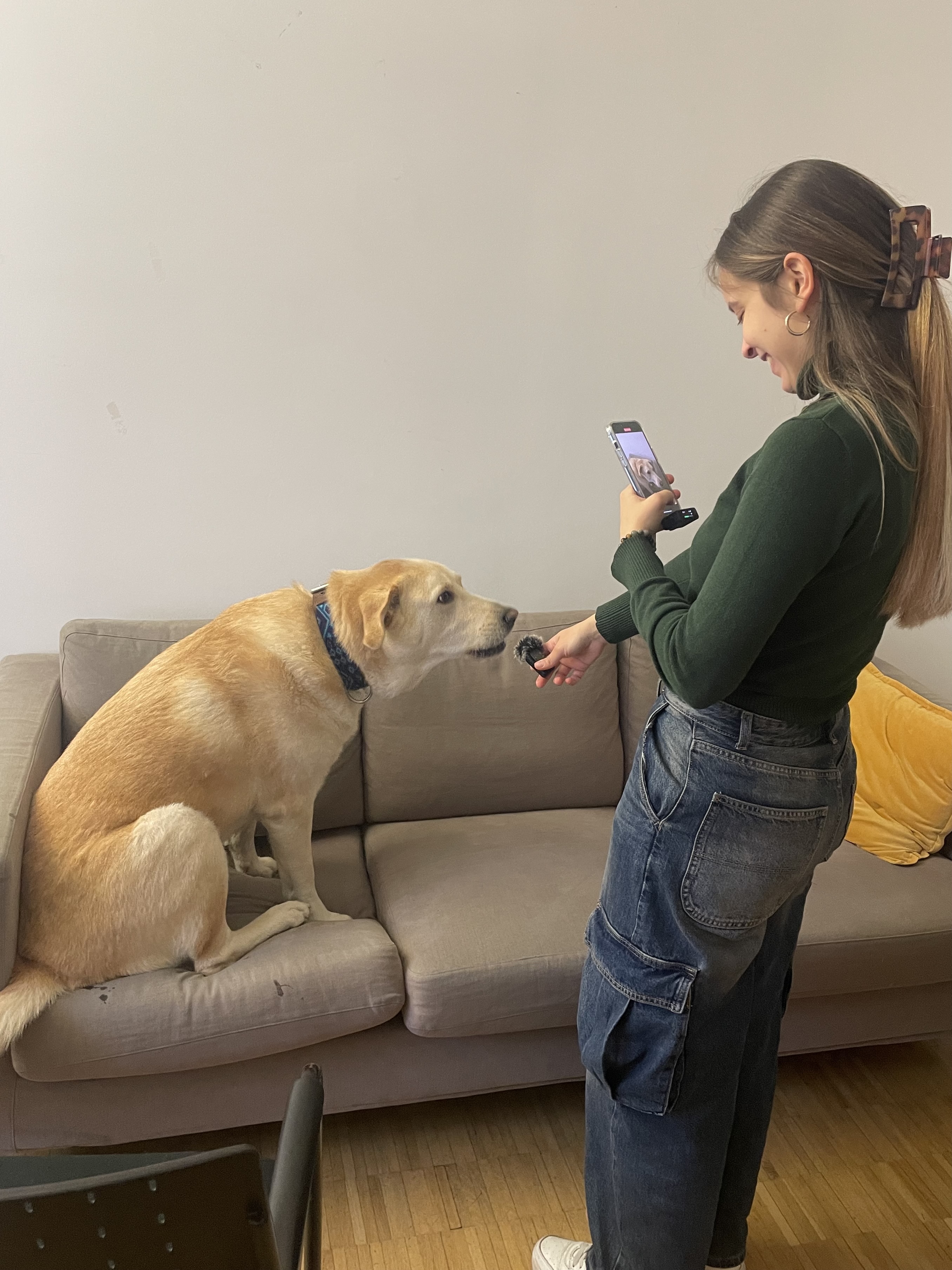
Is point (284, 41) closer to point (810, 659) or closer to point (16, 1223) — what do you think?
point (810, 659)

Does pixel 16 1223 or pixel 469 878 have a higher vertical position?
pixel 16 1223

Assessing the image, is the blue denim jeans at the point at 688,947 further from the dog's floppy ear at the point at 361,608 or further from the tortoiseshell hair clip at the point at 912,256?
the dog's floppy ear at the point at 361,608

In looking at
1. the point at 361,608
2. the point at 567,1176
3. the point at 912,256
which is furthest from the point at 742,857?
the point at 567,1176

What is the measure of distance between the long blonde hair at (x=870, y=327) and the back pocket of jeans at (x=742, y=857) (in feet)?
1.02

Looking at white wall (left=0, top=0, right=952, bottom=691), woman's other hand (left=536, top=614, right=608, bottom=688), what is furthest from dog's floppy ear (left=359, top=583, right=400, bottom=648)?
white wall (left=0, top=0, right=952, bottom=691)

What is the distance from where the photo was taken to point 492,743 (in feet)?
7.79

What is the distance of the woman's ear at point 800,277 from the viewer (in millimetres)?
1049

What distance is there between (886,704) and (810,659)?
1.35m

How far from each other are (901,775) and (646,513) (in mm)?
1278

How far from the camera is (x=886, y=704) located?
91.1 inches

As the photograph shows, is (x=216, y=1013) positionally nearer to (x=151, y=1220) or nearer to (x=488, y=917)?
(x=488, y=917)

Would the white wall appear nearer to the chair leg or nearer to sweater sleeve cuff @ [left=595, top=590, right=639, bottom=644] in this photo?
sweater sleeve cuff @ [left=595, top=590, right=639, bottom=644]

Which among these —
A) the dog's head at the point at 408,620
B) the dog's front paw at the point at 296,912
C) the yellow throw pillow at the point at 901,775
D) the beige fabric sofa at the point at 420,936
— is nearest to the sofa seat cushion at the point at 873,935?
the beige fabric sofa at the point at 420,936

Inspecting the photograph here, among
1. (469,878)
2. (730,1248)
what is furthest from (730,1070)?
(469,878)
